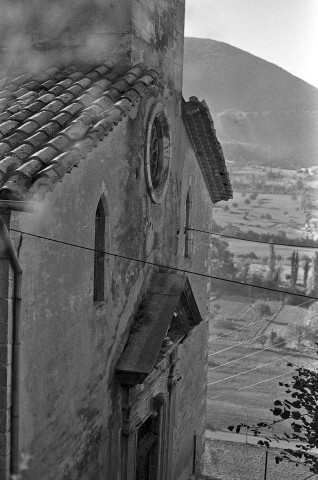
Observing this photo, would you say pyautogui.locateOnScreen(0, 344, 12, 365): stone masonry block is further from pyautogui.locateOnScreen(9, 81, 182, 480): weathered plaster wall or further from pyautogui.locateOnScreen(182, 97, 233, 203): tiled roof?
pyautogui.locateOnScreen(182, 97, 233, 203): tiled roof

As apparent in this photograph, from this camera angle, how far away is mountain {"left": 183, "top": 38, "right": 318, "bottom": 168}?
78438mm

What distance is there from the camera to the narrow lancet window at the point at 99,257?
6648mm

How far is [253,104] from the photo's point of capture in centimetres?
8400

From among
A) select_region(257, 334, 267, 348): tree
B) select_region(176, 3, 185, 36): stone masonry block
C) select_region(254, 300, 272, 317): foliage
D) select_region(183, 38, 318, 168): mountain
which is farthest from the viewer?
select_region(183, 38, 318, 168): mountain

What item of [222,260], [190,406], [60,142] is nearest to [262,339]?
[222,260]

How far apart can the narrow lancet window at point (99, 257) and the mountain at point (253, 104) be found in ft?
233

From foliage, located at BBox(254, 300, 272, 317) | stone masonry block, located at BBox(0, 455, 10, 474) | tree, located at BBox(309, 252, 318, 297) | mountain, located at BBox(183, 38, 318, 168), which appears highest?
mountain, located at BBox(183, 38, 318, 168)

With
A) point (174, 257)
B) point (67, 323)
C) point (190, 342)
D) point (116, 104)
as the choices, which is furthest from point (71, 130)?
point (190, 342)

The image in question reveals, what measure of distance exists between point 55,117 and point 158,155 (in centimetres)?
260

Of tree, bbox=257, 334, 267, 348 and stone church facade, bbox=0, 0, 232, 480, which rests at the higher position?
stone church facade, bbox=0, 0, 232, 480

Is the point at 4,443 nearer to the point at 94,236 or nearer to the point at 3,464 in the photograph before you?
the point at 3,464

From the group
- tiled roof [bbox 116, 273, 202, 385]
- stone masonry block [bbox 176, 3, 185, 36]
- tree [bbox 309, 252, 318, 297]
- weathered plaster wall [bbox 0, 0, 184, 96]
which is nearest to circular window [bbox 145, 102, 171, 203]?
weathered plaster wall [bbox 0, 0, 184, 96]

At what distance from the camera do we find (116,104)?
6.30 meters

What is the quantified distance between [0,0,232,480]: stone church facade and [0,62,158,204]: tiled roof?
18mm
